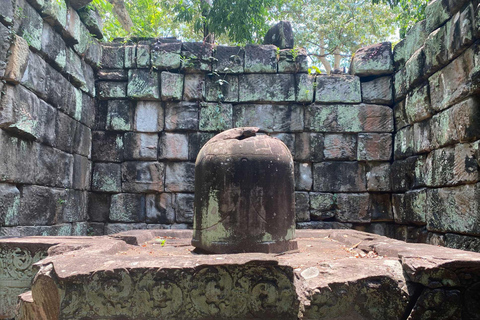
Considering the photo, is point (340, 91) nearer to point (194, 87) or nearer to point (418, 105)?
point (418, 105)

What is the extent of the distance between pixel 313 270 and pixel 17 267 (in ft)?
8.23

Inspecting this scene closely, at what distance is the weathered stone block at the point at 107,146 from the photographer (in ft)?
22.6

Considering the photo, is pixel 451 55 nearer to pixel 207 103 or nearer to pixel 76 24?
pixel 207 103

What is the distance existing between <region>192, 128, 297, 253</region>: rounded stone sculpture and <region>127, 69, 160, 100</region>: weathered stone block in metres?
3.75

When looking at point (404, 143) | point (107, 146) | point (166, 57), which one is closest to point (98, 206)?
point (107, 146)

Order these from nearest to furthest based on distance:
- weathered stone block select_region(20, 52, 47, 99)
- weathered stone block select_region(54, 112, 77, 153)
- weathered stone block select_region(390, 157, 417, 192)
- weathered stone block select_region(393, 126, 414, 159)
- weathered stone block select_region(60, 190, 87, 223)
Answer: weathered stone block select_region(20, 52, 47, 99) → weathered stone block select_region(54, 112, 77, 153) → weathered stone block select_region(60, 190, 87, 223) → weathered stone block select_region(390, 157, 417, 192) → weathered stone block select_region(393, 126, 414, 159)

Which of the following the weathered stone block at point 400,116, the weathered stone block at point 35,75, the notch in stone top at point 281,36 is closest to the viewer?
Answer: the weathered stone block at point 35,75

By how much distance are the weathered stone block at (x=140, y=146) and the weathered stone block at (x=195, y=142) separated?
2.00 feet

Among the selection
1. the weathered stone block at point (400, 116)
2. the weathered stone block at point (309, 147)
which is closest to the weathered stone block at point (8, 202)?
the weathered stone block at point (309, 147)

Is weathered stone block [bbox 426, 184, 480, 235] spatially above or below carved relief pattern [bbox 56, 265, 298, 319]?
above

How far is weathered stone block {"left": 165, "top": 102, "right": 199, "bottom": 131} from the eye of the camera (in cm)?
686

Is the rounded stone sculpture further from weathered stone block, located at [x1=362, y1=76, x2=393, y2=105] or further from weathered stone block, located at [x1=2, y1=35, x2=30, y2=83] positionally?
weathered stone block, located at [x1=362, y1=76, x2=393, y2=105]

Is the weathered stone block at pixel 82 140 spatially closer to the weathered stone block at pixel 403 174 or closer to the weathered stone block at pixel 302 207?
the weathered stone block at pixel 302 207

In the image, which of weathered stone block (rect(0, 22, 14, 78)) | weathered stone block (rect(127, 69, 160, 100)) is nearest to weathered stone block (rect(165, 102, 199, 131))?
weathered stone block (rect(127, 69, 160, 100))
